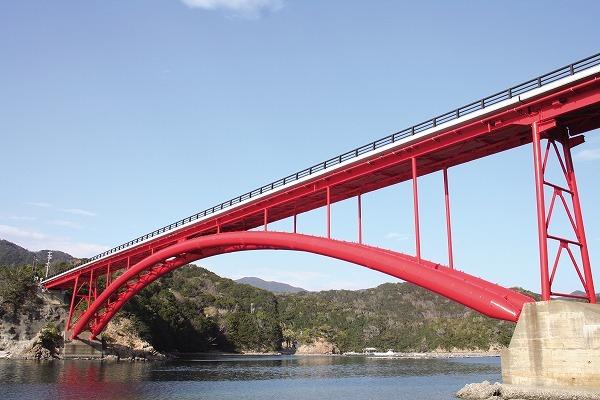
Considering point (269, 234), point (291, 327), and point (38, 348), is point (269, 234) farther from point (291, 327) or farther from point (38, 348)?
point (291, 327)

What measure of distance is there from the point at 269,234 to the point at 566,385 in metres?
20.5

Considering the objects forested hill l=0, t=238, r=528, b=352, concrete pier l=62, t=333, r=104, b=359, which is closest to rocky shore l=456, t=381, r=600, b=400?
concrete pier l=62, t=333, r=104, b=359

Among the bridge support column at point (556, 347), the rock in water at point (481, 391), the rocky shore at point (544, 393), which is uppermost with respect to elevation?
the bridge support column at point (556, 347)

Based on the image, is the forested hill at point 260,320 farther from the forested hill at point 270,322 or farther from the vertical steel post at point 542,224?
the vertical steel post at point 542,224

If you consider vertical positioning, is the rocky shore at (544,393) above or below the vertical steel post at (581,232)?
below

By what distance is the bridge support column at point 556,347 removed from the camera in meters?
16.8

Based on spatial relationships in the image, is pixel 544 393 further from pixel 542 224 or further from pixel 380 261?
pixel 380 261

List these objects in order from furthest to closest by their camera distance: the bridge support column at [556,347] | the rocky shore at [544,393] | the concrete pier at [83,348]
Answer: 1. the concrete pier at [83,348]
2. the bridge support column at [556,347]
3. the rocky shore at [544,393]

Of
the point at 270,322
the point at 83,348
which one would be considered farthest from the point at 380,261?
the point at 270,322

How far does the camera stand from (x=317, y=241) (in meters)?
30.3

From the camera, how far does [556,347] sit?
57.0 feet

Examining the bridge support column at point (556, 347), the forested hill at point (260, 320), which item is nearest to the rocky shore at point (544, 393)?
the bridge support column at point (556, 347)

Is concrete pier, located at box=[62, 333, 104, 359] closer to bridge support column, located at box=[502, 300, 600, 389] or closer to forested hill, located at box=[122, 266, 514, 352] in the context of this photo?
forested hill, located at box=[122, 266, 514, 352]

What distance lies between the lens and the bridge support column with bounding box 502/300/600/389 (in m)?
16.8
